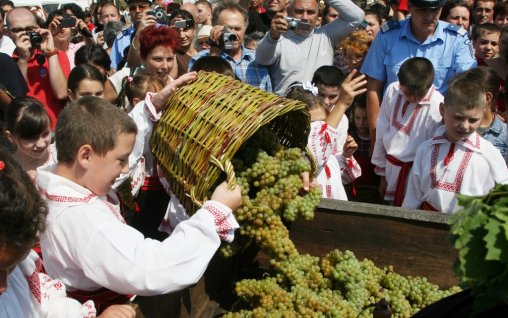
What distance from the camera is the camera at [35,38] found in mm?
5504

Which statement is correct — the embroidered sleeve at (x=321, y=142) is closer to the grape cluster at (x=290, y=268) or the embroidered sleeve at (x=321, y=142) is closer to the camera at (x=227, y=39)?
the grape cluster at (x=290, y=268)

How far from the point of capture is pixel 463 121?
3.53m

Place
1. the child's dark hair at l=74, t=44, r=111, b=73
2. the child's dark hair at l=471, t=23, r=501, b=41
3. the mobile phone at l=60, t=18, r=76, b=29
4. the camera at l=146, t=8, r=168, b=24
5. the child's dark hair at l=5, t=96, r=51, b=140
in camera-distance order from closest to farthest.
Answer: the child's dark hair at l=5, t=96, r=51, b=140 < the child's dark hair at l=471, t=23, r=501, b=41 < the child's dark hair at l=74, t=44, r=111, b=73 < the camera at l=146, t=8, r=168, b=24 < the mobile phone at l=60, t=18, r=76, b=29

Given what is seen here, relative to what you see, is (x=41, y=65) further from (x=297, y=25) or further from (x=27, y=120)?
(x=297, y=25)

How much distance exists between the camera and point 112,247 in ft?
7.16

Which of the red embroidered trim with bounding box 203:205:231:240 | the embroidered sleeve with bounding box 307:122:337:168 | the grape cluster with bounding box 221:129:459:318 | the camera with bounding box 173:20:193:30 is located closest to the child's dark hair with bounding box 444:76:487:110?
the embroidered sleeve with bounding box 307:122:337:168

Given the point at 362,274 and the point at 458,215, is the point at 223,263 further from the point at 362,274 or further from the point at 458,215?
the point at 458,215

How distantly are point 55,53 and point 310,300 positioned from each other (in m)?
3.69

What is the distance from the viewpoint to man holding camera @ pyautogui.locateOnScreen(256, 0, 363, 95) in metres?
5.25

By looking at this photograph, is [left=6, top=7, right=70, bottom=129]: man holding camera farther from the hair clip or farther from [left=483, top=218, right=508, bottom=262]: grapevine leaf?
[left=483, top=218, right=508, bottom=262]: grapevine leaf

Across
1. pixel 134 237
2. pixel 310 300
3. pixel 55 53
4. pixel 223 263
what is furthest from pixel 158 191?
pixel 55 53

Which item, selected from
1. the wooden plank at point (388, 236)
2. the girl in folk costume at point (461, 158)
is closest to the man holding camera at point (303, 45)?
the girl in folk costume at point (461, 158)

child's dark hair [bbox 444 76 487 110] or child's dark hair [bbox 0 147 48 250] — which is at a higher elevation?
child's dark hair [bbox 0 147 48 250]

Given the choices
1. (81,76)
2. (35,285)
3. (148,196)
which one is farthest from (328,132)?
(35,285)
